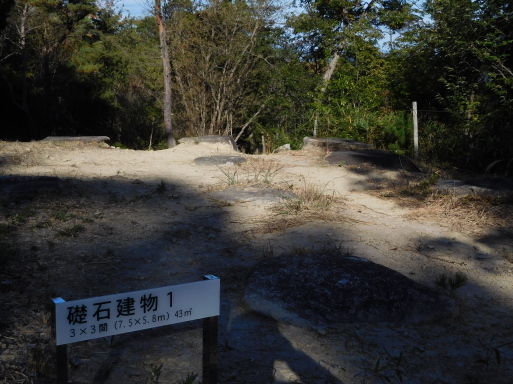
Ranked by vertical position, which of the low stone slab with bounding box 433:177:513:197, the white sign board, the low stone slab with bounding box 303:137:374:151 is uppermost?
the low stone slab with bounding box 303:137:374:151

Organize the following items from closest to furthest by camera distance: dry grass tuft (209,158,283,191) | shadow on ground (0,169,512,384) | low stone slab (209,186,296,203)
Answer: shadow on ground (0,169,512,384) < low stone slab (209,186,296,203) < dry grass tuft (209,158,283,191)

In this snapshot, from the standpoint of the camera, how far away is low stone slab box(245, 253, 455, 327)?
3057 millimetres

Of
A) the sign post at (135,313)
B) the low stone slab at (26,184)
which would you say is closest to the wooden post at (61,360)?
the sign post at (135,313)

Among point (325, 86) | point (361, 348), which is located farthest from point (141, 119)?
point (361, 348)

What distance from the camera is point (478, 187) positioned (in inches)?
243

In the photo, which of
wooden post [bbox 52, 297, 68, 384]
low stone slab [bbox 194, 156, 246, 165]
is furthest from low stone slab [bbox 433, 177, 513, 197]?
wooden post [bbox 52, 297, 68, 384]

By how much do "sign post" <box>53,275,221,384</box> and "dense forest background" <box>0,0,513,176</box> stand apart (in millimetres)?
8000

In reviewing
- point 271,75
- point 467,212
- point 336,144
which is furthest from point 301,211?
point 271,75

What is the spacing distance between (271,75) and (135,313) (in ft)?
48.7

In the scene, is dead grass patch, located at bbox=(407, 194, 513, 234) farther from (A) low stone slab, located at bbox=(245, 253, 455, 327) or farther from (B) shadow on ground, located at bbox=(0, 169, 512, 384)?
(A) low stone slab, located at bbox=(245, 253, 455, 327)

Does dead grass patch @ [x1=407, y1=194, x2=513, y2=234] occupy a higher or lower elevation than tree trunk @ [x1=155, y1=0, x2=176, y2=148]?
lower

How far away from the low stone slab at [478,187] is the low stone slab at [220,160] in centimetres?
302

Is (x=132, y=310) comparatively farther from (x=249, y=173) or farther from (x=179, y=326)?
(x=249, y=173)

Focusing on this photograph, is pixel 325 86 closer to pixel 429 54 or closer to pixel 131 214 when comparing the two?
pixel 429 54
